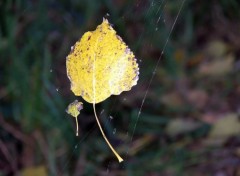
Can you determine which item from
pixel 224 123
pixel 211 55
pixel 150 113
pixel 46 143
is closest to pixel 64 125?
pixel 46 143

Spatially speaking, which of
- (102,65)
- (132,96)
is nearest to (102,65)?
(102,65)

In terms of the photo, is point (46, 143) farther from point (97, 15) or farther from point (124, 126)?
point (97, 15)

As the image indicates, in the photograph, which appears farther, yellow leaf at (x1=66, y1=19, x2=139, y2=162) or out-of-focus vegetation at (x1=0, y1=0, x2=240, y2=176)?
out-of-focus vegetation at (x1=0, y1=0, x2=240, y2=176)

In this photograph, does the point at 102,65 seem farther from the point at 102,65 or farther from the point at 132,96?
the point at 132,96

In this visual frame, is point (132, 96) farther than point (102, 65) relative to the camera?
Yes

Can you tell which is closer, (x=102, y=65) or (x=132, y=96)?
(x=102, y=65)

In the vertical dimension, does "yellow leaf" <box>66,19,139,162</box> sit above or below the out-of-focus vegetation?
below

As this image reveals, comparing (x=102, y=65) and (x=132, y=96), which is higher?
Answer: (x=132, y=96)
